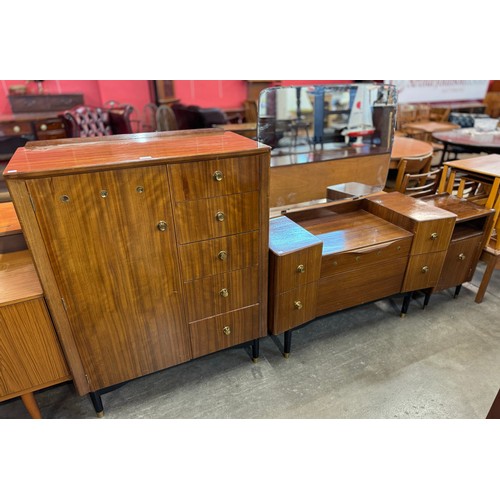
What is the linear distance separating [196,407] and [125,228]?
3.39 ft

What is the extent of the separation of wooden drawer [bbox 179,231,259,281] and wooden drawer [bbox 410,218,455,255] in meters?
1.11

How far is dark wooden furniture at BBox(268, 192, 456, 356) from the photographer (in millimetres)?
1962

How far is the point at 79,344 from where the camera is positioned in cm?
159

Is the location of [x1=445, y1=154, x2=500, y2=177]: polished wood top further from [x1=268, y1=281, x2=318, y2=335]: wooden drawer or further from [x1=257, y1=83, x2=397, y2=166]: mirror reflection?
[x1=268, y1=281, x2=318, y2=335]: wooden drawer

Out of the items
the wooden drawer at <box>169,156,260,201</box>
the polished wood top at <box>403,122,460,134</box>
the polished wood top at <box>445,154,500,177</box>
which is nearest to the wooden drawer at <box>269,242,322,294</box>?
the wooden drawer at <box>169,156,260,201</box>

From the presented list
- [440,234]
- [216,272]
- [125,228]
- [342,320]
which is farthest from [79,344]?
[440,234]

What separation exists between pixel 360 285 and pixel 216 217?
43.7 inches

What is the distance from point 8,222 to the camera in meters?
1.78

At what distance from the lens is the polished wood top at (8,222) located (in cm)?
172

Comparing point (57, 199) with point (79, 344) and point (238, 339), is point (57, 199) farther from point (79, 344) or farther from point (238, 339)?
point (238, 339)

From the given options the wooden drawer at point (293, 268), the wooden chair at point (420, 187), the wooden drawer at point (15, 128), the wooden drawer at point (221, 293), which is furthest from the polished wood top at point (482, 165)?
the wooden drawer at point (15, 128)

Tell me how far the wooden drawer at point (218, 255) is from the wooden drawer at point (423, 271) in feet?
3.79

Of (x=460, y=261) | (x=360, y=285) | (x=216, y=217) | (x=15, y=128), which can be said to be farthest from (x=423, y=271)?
(x=15, y=128)

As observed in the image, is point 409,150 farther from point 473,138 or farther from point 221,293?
point 221,293
